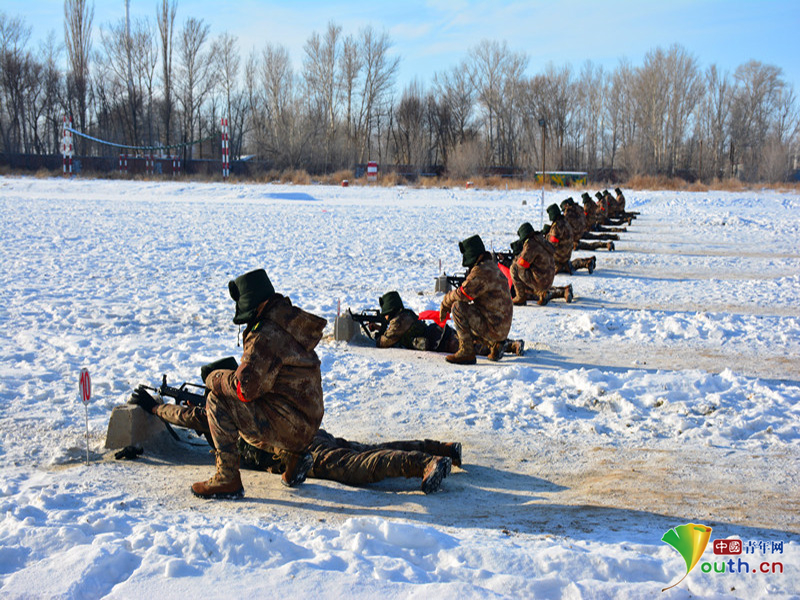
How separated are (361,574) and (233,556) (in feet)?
2.19

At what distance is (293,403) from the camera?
470cm

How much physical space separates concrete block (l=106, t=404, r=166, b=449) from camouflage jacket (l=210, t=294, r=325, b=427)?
3.67 feet

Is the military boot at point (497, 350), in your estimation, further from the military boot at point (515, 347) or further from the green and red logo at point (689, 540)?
the green and red logo at point (689, 540)

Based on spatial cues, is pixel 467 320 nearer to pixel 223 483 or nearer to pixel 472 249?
pixel 472 249

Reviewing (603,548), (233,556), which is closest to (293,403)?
(233,556)

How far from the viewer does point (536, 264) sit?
11.6 metres

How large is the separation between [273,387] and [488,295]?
4090 millimetres

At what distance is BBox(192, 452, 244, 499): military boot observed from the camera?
15.1 feet

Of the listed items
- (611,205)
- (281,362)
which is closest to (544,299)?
(281,362)

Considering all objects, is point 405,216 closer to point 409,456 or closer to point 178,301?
point 178,301

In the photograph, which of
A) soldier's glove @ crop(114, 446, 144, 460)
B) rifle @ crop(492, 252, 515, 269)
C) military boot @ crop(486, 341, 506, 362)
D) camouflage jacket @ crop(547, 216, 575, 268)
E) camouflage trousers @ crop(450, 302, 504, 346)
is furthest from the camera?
camouflage jacket @ crop(547, 216, 575, 268)

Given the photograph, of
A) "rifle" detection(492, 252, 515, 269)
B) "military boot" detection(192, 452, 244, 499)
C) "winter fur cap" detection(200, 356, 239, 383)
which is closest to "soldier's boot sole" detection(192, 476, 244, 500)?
"military boot" detection(192, 452, 244, 499)

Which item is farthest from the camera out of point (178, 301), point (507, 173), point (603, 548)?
point (507, 173)

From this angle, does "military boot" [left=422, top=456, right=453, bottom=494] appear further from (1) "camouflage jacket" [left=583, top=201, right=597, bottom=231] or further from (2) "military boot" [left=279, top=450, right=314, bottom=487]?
(1) "camouflage jacket" [left=583, top=201, right=597, bottom=231]
